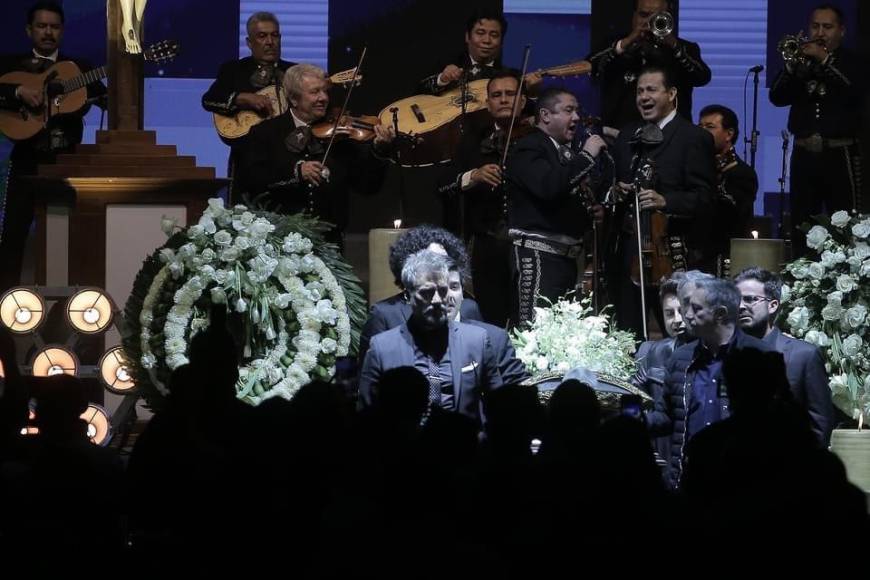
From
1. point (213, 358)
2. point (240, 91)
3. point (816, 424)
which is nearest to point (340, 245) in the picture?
Result: point (240, 91)

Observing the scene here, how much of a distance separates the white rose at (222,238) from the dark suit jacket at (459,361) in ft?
5.84

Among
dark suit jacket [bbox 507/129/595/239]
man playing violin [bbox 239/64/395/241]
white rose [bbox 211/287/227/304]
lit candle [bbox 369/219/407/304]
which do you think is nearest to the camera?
white rose [bbox 211/287/227/304]

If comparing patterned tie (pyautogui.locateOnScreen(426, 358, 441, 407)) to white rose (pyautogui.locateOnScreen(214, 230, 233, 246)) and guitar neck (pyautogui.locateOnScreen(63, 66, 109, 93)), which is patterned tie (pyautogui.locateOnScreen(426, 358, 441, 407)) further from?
guitar neck (pyautogui.locateOnScreen(63, 66, 109, 93))

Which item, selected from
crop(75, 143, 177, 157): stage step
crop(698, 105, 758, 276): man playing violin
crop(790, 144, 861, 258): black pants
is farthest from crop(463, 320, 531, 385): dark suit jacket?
crop(790, 144, 861, 258): black pants

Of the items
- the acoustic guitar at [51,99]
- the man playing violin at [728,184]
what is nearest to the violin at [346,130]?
the acoustic guitar at [51,99]

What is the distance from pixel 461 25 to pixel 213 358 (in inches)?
290

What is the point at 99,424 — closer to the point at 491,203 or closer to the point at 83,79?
the point at 491,203

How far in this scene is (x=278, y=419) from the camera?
15.3 ft

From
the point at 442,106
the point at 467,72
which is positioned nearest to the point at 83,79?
the point at 442,106

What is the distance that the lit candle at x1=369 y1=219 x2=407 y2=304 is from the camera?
9234 mm

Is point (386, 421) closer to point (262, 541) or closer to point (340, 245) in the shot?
point (262, 541)

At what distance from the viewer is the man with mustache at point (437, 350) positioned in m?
6.28

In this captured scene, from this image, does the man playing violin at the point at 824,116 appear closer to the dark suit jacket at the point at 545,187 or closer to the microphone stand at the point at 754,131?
the microphone stand at the point at 754,131

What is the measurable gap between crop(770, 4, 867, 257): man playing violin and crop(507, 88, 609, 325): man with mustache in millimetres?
2198
